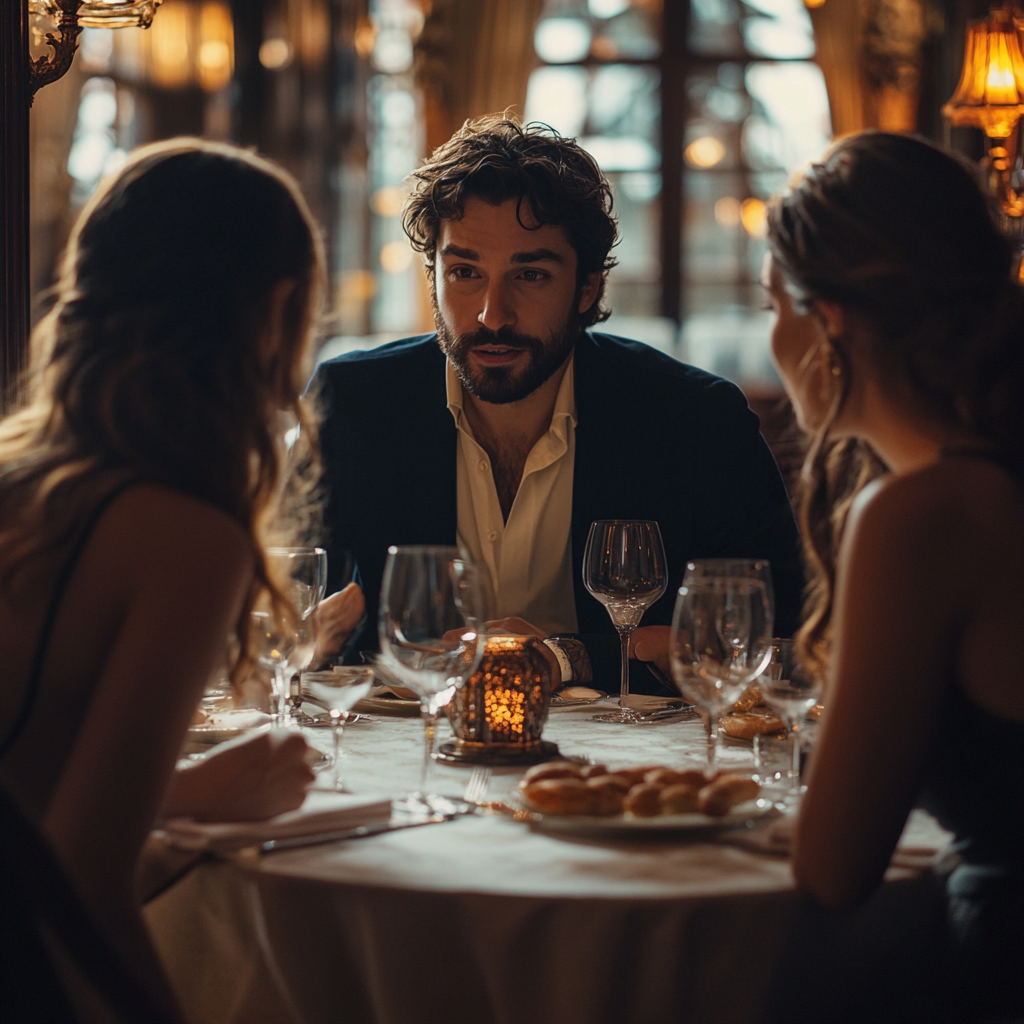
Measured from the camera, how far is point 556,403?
2.56 m

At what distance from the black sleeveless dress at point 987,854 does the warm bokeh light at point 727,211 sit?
22.6 feet

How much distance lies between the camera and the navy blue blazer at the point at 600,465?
2.46m

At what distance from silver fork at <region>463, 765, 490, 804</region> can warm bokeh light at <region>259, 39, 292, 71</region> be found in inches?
262

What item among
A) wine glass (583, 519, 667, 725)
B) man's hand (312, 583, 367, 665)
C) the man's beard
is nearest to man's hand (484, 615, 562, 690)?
wine glass (583, 519, 667, 725)

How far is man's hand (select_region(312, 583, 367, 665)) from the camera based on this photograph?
1776 mm

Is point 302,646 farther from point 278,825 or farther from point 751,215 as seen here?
point 751,215

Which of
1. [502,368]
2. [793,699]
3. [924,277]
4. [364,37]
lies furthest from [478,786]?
[364,37]

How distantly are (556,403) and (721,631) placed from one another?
1.38 metres

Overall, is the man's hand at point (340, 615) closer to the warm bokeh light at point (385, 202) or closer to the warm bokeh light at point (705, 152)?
the warm bokeh light at point (385, 202)

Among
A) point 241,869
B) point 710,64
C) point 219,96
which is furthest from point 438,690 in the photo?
point 710,64

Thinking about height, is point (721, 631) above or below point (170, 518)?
below

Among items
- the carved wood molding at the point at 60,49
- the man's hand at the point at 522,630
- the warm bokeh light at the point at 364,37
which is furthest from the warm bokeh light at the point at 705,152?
the man's hand at the point at 522,630

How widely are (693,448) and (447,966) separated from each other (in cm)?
165

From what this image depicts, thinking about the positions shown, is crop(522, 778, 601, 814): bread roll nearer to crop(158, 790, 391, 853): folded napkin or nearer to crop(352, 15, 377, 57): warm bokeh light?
crop(158, 790, 391, 853): folded napkin
